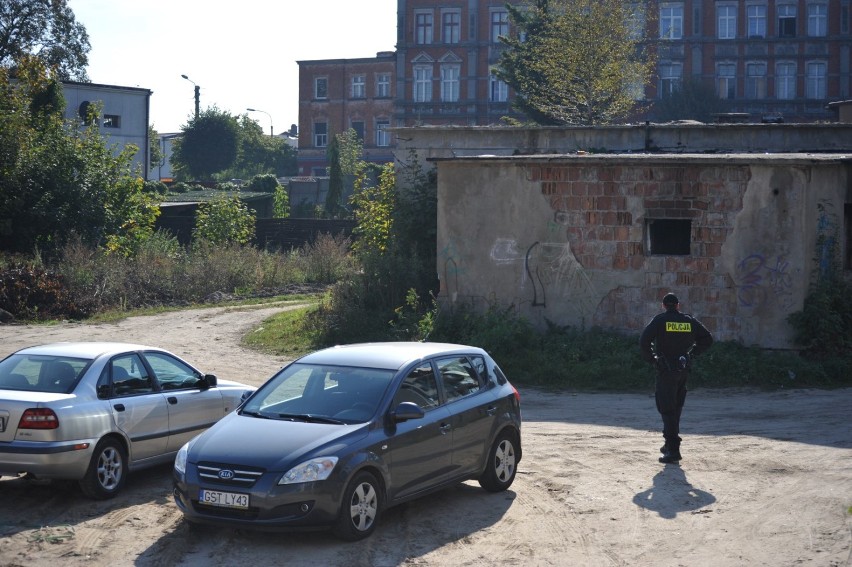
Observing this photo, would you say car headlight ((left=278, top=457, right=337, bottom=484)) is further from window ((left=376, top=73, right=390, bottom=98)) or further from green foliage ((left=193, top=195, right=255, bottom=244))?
window ((left=376, top=73, right=390, bottom=98))

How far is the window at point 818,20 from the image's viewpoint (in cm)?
Result: 7219

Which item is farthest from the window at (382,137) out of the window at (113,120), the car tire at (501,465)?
the car tire at (501,465)

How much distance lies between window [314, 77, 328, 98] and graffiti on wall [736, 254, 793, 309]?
73631 mm

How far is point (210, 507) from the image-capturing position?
8383 mm

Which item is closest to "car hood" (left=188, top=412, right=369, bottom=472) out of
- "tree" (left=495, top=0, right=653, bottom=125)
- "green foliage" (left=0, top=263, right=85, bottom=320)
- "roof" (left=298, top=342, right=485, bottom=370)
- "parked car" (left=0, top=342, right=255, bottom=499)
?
"roof" (left=298, top=342, right=485, bottom=370)

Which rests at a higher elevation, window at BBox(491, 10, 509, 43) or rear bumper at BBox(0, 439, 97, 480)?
window at BBox(491, 10, 509, 43)

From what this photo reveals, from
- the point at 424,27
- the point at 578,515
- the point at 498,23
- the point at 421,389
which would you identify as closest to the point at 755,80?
the point at 498,23

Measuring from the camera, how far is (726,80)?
240ft

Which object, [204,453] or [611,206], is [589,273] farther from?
[204,453]

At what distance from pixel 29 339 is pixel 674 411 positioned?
15636 mm

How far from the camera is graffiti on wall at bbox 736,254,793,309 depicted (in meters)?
18.1

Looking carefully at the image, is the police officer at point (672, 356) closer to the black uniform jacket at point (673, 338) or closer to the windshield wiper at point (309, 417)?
the black uniform jacket at point (673, 338)

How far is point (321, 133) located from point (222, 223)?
5305cm

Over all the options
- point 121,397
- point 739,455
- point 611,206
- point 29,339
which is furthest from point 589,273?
point 29,339
